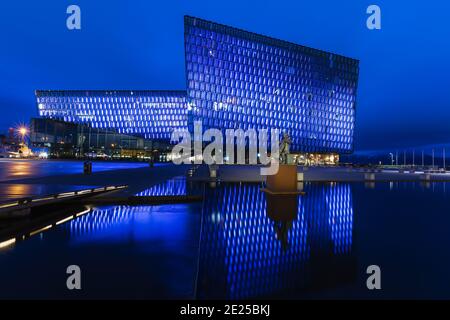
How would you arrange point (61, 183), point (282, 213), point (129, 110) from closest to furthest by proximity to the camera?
point (282, 213)
point (61, 183)
point (129, 110)

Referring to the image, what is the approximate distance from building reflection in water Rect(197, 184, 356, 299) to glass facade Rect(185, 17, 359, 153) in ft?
220

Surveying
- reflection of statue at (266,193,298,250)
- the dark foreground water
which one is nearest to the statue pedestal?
reflection of statue at (266,193,298,250)

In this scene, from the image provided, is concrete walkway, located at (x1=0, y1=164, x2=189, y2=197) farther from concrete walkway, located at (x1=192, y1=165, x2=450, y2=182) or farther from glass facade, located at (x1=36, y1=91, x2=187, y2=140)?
glass facade, located at (x1=36, y1=91, x2=187, y2=140)

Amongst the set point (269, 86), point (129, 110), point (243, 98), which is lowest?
point (129, 110)

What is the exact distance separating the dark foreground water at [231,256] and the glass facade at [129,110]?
81.6m

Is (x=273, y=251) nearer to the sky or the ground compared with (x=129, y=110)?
nearer to the ground

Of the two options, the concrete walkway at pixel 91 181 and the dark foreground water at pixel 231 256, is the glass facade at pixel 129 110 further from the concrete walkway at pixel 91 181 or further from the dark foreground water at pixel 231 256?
the dark foreground water at pixel 231 256

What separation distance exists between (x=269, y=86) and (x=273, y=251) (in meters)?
81.5

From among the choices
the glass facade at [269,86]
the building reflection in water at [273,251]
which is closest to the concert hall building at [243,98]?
the glass facade at [269,86]

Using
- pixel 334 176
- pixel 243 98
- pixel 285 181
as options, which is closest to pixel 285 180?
pixel 285 181

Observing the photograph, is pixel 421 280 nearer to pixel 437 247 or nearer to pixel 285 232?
pixel 437 247

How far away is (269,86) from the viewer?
83812 millimetres

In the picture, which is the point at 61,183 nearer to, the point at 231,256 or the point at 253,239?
the point at 253,239
